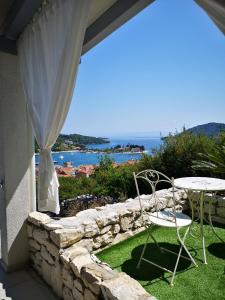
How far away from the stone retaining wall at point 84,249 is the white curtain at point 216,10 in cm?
155

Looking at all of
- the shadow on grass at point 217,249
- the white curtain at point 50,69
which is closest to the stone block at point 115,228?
the white curtain at point 50,69

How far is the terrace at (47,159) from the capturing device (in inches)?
78.7

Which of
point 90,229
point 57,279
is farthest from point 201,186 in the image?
point 57,279

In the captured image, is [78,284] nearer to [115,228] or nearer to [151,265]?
[151,265]

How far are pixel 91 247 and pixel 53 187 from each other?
0.80m

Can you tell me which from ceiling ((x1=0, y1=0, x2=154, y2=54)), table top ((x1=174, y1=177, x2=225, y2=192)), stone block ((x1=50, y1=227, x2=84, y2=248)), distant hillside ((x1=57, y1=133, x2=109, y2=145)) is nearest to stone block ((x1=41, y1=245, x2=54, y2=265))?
stone block ((x1=50, y1=227, x2=84, y2=248))

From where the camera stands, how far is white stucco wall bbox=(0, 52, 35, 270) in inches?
107

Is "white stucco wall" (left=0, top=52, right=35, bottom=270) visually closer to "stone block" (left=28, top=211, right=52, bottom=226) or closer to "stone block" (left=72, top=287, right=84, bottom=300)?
"stone block" (left=28, top=211, right=52, bottom=226)

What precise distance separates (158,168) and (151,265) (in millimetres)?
2974

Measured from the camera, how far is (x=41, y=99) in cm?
250

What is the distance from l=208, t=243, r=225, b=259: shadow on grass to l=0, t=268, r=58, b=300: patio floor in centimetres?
175

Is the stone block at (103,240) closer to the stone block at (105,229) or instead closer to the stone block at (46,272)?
the stone block at (105,229)

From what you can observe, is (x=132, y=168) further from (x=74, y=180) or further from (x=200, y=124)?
(x=200, y=124)

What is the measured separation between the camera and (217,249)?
2.98m
